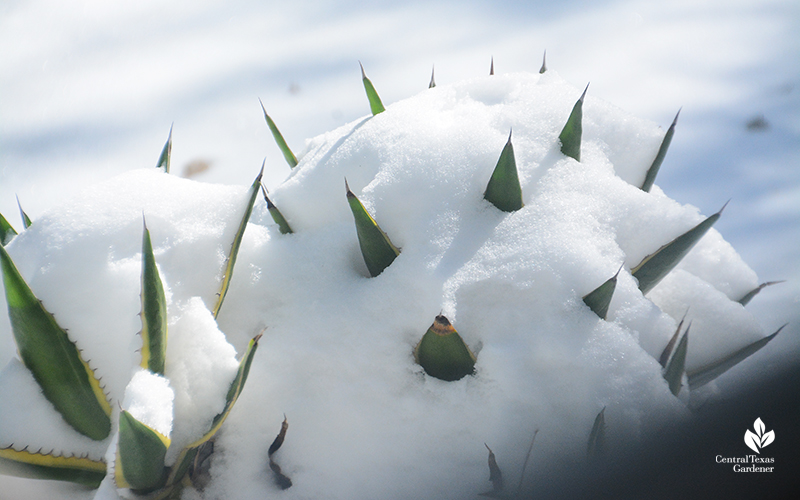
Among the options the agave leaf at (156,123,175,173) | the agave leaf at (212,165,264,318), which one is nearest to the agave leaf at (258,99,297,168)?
the agave leaf at (156,123,175,173)

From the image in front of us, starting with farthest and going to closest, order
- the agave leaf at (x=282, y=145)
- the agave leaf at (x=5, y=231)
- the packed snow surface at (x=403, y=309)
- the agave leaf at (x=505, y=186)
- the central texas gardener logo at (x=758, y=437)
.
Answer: the agave leaf at (x=282, y=145) → the agave leaf at (x=5, y=231) → the agave leaf at (x=505, y=186) → the packed snow surface at (x=403, y=309) → the central texas gardener logo at (x=758, y=437)

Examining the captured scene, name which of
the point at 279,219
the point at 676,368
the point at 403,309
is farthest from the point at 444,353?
the point at 279,219

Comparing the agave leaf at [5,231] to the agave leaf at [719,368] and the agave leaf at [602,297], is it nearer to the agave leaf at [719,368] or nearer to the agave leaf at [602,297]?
the agave leaf at [602,297]

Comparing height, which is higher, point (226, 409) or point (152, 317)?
point (152, 317)

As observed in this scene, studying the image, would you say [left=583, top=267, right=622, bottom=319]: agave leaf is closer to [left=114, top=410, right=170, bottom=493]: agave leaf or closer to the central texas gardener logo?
the central texas gardener logo

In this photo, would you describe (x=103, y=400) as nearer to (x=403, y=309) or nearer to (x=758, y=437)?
Result: (x=403, y=309)

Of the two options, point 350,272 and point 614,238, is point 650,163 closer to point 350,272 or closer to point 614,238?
point 614,238

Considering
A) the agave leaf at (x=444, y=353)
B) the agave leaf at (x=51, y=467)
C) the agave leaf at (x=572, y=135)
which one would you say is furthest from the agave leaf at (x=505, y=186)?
the agave leaf at (x=51, y=467)
